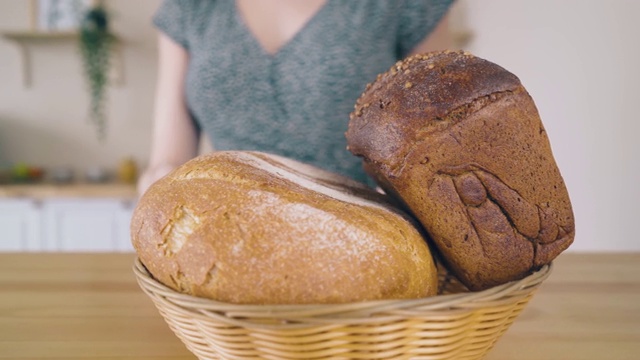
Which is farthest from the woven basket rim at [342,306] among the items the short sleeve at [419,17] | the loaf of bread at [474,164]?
the short sleeve at [419,17]

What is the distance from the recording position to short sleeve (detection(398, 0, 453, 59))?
111 centimetres

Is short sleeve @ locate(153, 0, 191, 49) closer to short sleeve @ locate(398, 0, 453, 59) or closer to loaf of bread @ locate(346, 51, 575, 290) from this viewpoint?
short sleeve @ locate(398, 0, 453, 59)

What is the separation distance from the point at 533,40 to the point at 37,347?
157 cm

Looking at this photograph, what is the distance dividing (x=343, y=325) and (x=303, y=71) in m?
0.79

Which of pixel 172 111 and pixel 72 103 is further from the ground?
pixel 172 111

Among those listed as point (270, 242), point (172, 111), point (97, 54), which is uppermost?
point (270, 242)

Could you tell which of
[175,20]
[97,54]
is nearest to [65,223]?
[97,54]

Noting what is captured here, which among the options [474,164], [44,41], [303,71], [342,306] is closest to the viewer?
[342,306]

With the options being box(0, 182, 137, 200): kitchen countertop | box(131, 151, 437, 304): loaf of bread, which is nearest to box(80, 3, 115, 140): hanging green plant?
box(0, 182, 137, 200): kitchen countertop

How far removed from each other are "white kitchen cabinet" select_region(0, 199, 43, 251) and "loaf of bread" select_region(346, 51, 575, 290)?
2534mm

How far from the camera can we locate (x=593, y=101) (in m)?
1.18

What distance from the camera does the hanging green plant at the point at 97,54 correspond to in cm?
275

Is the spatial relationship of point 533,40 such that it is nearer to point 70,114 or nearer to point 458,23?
point 458,23

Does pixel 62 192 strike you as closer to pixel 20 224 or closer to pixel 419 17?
pixel 20 224
